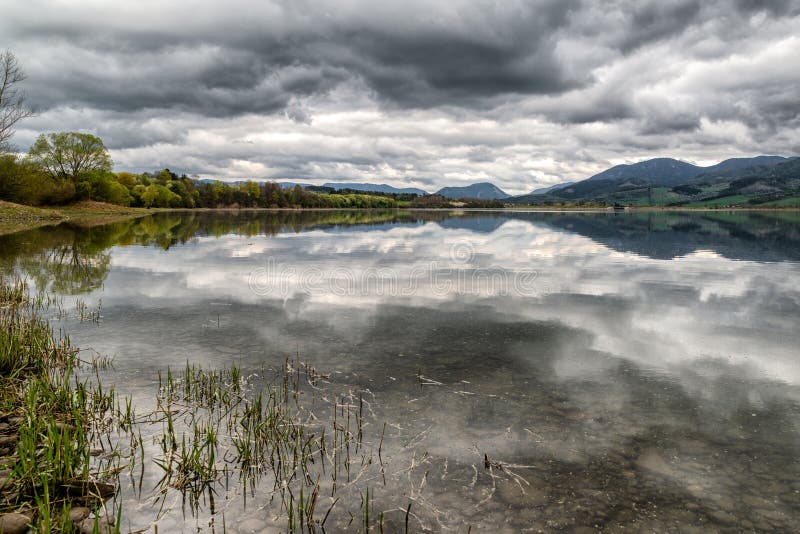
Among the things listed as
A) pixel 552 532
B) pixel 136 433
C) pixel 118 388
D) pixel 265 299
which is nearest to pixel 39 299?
pixel 265 299

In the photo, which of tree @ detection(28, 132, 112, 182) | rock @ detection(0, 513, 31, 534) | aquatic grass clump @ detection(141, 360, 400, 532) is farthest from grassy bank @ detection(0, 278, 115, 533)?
tree @ detection(28, 132, 112, 182)

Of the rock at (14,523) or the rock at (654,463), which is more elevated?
the rock at (14,523)

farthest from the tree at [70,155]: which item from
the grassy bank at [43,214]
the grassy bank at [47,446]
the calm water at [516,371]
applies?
the grassy bank at [47,446]

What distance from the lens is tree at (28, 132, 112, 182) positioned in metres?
129

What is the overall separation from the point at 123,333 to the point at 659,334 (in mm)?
22869

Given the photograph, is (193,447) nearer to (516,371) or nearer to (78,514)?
(78,514)

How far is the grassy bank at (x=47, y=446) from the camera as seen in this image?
7.73 metres

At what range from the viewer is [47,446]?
29.4ft

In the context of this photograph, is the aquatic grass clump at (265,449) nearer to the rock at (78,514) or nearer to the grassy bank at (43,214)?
the rock at (78,514)

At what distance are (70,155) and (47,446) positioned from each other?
6263 inches

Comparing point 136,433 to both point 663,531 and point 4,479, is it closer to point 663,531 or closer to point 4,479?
point 4,479

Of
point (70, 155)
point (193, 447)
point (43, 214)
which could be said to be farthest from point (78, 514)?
point (70, 155)

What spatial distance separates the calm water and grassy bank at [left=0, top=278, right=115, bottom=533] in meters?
0.87

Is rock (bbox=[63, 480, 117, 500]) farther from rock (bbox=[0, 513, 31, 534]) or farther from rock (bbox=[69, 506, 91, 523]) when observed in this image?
rock (bbox=[0, 513, 31, 534])
